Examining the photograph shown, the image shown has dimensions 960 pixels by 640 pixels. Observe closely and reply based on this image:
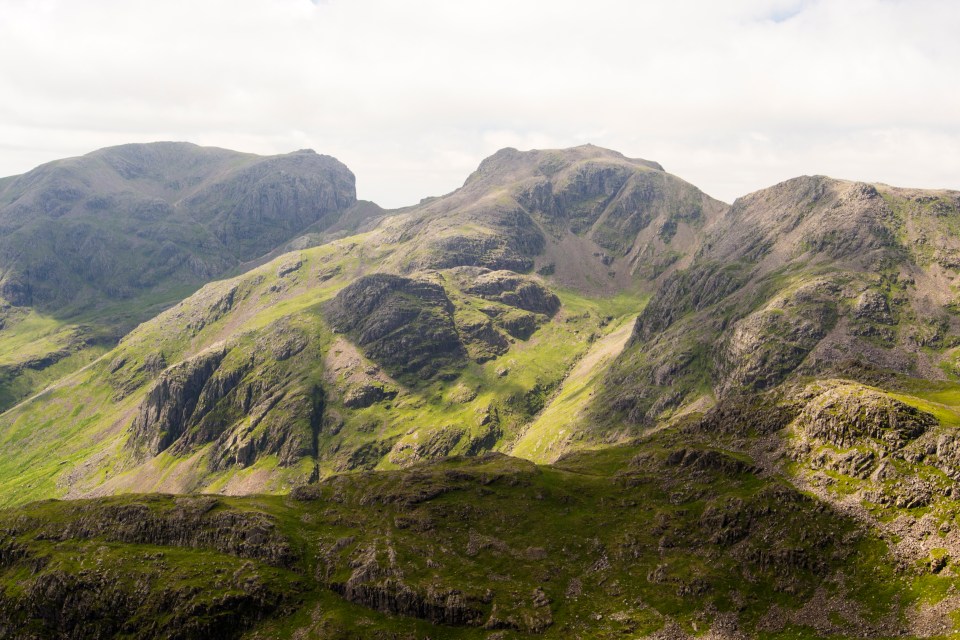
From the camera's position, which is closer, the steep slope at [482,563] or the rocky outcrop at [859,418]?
the steep slope at [482,563]

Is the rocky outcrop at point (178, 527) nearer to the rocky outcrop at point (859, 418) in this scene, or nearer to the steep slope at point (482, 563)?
the steep slope at point (482, 563)

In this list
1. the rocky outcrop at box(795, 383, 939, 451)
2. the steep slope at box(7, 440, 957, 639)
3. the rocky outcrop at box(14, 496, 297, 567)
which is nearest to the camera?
the steep slope at box(7, 440, 957, 639)

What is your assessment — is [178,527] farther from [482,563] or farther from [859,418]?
[859,418]

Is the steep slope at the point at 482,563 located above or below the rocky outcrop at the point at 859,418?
below

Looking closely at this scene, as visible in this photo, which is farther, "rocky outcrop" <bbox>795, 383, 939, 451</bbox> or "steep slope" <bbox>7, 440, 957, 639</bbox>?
"rocky outcrop" <bbox>795, 383, 939, 451</bbox>

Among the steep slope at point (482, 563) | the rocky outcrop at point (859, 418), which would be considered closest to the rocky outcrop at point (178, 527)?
the steep slope at point (482, 563)

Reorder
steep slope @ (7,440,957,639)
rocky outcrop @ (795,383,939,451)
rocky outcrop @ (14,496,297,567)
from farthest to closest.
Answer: rocky outcrop @ (14,496,297,567) < rocky outcrop @ (795,383,939,451) < steep slope @ (7,440,957,639)

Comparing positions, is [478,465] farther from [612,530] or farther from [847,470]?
[847,470]

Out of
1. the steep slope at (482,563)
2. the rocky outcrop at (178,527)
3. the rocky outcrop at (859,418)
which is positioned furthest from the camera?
the rocky outcrop at (178,527)

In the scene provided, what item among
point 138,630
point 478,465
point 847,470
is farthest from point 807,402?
point 138,630

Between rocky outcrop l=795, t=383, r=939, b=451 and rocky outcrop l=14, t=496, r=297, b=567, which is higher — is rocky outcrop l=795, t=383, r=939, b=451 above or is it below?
above

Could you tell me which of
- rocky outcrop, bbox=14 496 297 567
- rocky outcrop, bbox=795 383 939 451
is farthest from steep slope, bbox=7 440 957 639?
rocky outcrop, bbox=795 383 939 451

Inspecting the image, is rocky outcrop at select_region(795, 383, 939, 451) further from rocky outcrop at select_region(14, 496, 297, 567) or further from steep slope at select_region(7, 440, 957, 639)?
rocky outcrop at select_region(14, 496, 297, 567)

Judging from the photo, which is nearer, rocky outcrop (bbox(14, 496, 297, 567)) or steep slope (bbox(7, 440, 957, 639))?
steep slope (bbox(7, 440, 957, 639))
